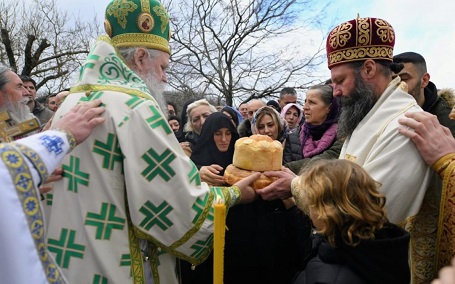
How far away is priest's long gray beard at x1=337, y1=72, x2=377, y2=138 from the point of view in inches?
101

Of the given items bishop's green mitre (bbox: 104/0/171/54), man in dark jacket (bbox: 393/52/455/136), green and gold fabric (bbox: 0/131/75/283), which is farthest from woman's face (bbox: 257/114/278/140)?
green and gold fabric (bbox: 0/131/75/283)

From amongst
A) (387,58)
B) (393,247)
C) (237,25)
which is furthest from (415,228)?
(237,25)

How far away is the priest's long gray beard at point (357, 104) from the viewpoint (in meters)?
2.57

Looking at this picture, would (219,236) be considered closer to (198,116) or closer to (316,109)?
(316,109)

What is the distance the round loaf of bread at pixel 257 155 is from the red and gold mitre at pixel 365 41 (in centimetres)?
72

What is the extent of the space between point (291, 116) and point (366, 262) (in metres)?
4.63

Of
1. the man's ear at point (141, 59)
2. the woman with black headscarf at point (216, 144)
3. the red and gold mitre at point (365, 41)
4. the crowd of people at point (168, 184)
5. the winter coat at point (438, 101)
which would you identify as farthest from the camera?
the woman with black headscarf at point (216, 144)

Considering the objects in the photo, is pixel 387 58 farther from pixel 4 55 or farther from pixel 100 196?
pixel 4 55

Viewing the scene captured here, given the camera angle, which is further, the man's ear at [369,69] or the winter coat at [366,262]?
the man's ear at [369,69]

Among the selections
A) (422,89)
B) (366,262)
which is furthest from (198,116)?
(366,262)

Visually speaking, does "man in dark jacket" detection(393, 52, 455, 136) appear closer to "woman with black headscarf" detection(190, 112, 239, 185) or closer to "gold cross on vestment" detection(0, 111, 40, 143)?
"woman with black headscarf" detection(190, 112, 239, 185)

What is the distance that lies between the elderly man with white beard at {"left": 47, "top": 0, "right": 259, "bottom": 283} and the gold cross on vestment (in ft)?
0.48

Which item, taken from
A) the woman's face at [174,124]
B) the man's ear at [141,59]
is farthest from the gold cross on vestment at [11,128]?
the woman's face at [174,124]

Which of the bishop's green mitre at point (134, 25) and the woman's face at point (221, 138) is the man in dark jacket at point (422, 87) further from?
the bishop's green mitre at point (134, 25)
